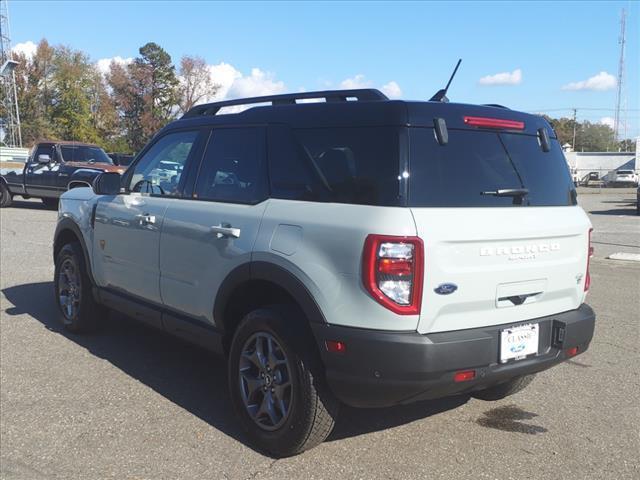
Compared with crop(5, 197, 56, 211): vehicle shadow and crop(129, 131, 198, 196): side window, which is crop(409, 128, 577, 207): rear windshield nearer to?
crop(129, 131, 198, 196): side window

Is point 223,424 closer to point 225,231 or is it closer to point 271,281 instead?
point 271,281

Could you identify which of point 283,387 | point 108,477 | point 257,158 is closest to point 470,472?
point 283,387

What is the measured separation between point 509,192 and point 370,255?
987 mm

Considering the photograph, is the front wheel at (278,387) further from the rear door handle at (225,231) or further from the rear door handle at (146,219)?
the rear door handle at (146,219)

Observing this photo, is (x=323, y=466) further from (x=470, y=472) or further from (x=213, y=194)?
(x=213, y=194)

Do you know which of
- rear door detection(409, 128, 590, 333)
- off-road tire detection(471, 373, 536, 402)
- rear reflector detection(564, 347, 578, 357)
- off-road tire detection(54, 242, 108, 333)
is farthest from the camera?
off-road tire detection(54, 242, 108, 333)

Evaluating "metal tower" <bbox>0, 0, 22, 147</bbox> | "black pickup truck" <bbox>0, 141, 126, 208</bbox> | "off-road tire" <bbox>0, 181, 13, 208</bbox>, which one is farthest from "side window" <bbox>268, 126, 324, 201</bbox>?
"metal tower" <bbox>0, 0, 22, 147</bbox>

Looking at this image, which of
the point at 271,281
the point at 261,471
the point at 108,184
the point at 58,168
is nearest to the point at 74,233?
the point at 108,184

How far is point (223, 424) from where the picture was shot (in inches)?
157

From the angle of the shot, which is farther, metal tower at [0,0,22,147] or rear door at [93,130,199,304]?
metal tower at [0,0,22,147]

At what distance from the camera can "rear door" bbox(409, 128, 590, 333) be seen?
10.1 ft

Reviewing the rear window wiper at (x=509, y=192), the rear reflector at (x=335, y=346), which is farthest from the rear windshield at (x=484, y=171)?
the rear reflector at (x=335, y=346)

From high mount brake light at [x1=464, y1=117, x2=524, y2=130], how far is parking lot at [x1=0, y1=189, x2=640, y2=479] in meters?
1.88

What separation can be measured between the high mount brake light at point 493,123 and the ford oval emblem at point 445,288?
94 cm
